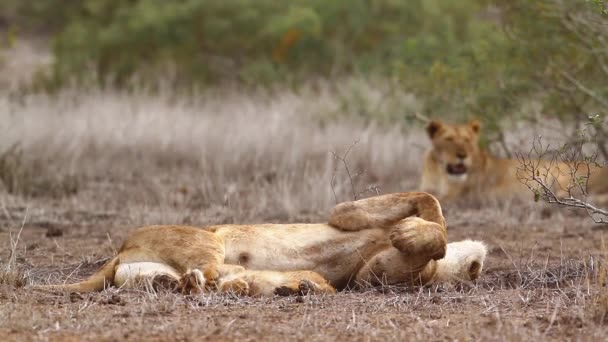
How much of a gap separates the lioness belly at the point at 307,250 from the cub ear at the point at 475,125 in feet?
17.0

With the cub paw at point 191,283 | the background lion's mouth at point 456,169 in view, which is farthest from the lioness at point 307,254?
the background lion's mouth at point 456,169

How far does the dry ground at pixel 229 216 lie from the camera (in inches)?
165

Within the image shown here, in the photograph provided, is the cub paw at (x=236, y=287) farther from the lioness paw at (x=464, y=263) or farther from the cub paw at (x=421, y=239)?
the lioness paw at (x=464, y=263)

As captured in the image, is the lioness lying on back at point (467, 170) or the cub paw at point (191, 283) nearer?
the cub paw at point (191, 283)

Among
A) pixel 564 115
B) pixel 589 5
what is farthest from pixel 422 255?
pixel 564 115

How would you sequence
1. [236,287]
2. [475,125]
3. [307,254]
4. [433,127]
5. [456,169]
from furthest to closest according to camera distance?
[456,169] < [433,127] < [475,125] < [307,254] < [236,287]

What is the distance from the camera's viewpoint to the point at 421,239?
16.0 feet

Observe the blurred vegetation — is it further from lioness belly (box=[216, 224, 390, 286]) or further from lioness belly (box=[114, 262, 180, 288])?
lioness belly (box=[114, 262, 180, 288])

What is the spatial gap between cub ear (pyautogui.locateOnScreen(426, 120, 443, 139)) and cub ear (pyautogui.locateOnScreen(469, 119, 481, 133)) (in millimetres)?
284

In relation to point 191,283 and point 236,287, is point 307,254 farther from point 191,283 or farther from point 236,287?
point 191,283

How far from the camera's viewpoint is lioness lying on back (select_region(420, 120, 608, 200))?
1041 centimetres

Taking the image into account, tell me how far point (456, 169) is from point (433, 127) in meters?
0.48

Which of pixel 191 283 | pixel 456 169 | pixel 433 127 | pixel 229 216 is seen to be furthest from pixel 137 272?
pixel 456 169

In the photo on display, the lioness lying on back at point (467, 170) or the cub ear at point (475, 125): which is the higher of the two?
the cub ear at point (475, 125)
